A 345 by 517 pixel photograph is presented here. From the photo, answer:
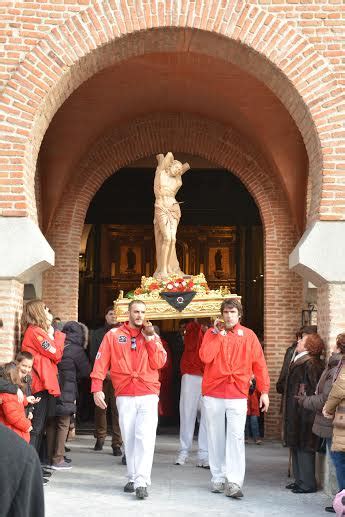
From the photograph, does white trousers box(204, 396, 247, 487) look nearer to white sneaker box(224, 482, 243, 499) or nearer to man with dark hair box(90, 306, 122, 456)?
white sneaker box(224, 482, 243, 499)

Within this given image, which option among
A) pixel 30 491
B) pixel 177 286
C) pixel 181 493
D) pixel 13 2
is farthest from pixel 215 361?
pixel 30 491

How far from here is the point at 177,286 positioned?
30.9ft

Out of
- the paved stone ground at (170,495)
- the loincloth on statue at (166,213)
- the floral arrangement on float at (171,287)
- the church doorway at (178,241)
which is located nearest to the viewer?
the paved stone ground at (170,495)

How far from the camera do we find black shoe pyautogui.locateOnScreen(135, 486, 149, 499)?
6.49 m

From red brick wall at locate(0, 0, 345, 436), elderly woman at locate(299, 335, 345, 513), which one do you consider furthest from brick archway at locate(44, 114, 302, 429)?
elderly woman at locate(299, 335, 345, 513)

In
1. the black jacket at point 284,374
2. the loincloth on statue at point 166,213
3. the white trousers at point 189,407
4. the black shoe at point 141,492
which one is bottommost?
the black shoe at point 141,492

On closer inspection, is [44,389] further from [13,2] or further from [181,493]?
[13,2]

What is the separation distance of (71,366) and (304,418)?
2708mm

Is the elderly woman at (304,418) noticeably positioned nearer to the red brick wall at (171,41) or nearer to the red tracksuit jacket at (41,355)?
the red brick wall at (171,41)

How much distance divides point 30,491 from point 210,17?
6407 millimetres

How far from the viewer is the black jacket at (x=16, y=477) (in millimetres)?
2137

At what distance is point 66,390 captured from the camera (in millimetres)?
8133

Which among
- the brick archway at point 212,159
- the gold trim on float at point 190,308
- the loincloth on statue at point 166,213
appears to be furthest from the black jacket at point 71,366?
the brick archway at point 212,159

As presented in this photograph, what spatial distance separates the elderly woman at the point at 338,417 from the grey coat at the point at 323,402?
0.32 m
